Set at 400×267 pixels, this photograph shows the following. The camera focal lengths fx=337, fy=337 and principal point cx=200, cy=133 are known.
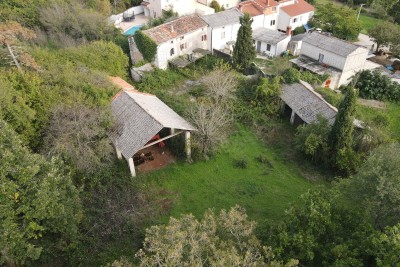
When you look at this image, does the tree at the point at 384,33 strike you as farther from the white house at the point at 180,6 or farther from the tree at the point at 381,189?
the tree at the point at 381,189

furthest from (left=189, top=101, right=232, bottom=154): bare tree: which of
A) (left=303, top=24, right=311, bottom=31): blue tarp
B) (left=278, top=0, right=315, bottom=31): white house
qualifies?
(left=303, top=24, right=311, bottom=31): blue tarp

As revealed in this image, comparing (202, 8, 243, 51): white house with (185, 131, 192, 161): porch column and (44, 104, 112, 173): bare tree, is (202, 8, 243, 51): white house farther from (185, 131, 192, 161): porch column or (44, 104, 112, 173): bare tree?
(44, 104, 112, 173): bare tree

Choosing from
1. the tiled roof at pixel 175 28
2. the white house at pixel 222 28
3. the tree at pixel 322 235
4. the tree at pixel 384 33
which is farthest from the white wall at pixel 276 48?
the tree at pixel 322 235

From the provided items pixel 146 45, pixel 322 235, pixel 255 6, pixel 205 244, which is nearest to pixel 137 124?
pixel 205 244

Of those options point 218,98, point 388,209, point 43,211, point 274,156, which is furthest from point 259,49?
point 43,211

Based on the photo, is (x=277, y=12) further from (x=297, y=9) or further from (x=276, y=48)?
(x=276, y=48)

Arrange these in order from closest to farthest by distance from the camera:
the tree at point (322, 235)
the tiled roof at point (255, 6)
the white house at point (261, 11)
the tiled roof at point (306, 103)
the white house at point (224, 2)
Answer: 1. the tree at point (322, 235)
2. the tiled roof at point (306, 103)
3. the tiled roof at point (255, 6)
4. the white house at point (261, 11)
5. the white house at point (224, 2)

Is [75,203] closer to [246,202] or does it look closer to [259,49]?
[246,202]
